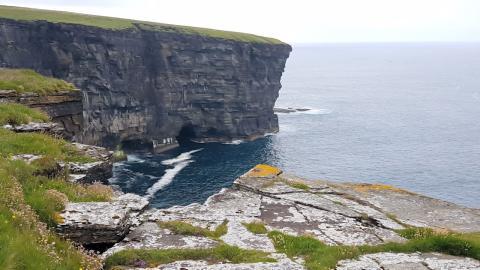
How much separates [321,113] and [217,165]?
7476cm

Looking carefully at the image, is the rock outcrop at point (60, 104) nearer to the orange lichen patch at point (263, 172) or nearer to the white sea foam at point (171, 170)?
the orange lichen patch at point (263, 172)

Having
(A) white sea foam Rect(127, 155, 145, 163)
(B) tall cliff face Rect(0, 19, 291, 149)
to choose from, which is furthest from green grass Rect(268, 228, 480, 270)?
(A) white sea foam Rect(127, 155, 145, 163)

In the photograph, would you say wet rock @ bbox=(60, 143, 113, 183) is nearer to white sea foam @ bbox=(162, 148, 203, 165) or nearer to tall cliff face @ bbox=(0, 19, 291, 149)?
tall cliff face @ bbox=(0, 19, 291, 149)

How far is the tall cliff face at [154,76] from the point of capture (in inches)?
3590

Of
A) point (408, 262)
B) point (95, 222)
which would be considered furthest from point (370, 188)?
point (95, 222)

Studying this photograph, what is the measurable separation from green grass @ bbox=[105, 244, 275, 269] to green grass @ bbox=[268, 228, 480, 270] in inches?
36.3

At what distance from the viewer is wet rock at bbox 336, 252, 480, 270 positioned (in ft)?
32.8

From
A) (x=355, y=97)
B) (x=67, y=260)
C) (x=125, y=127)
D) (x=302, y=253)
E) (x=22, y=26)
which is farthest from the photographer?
(x=355, y=97)

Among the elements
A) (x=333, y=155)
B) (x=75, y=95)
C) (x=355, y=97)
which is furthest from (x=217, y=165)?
(x=355, y=97)

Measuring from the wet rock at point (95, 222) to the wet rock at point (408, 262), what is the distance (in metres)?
5.24

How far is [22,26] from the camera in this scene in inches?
3460

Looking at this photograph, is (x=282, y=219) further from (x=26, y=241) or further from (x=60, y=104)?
(x=60, y=104)

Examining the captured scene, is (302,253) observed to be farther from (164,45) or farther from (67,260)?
(164,45)

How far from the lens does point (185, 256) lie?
988 cm
